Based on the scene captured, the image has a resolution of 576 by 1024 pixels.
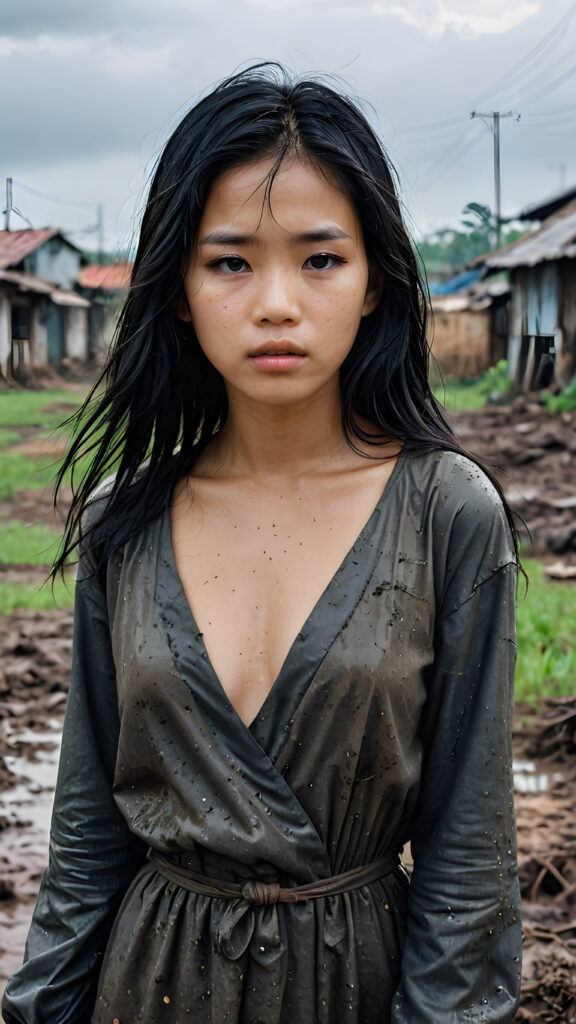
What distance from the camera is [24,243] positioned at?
4.36m

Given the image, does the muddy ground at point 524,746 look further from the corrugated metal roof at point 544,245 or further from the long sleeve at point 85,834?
the corrugated metal roof at point 544,245

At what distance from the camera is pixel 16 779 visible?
3.62m

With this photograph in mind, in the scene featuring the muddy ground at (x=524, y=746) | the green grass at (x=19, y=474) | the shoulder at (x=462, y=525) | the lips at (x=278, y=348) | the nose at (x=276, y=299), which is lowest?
the muddy ground at (x=524, y=746)

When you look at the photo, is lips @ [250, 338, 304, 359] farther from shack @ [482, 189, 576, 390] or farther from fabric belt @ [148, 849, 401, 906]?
shack @ [482, 189, 576, 390]

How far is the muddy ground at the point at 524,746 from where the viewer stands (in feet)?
8.92

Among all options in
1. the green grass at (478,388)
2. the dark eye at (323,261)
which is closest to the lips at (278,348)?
the dark eye at (323,261)

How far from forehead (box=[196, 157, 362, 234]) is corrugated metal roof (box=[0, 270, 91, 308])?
2885 mm

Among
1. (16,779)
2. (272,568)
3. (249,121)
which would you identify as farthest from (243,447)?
(16,779)

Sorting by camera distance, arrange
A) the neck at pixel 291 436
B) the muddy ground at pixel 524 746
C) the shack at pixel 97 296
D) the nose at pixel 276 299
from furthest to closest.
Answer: the shack at pixel 97 296, the muddy ground at pixel 524 746, the neck at pixel 291 436, the nose at pixel 276 299

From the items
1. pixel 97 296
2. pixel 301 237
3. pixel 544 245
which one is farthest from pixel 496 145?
pixel 301 237

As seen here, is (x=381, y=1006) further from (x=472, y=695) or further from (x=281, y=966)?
(x=472, y=695)

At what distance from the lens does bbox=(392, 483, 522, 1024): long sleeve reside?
132 centimetres

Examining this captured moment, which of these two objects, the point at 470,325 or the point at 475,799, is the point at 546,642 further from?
the point at 475,799

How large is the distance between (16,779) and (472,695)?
2634 mm
